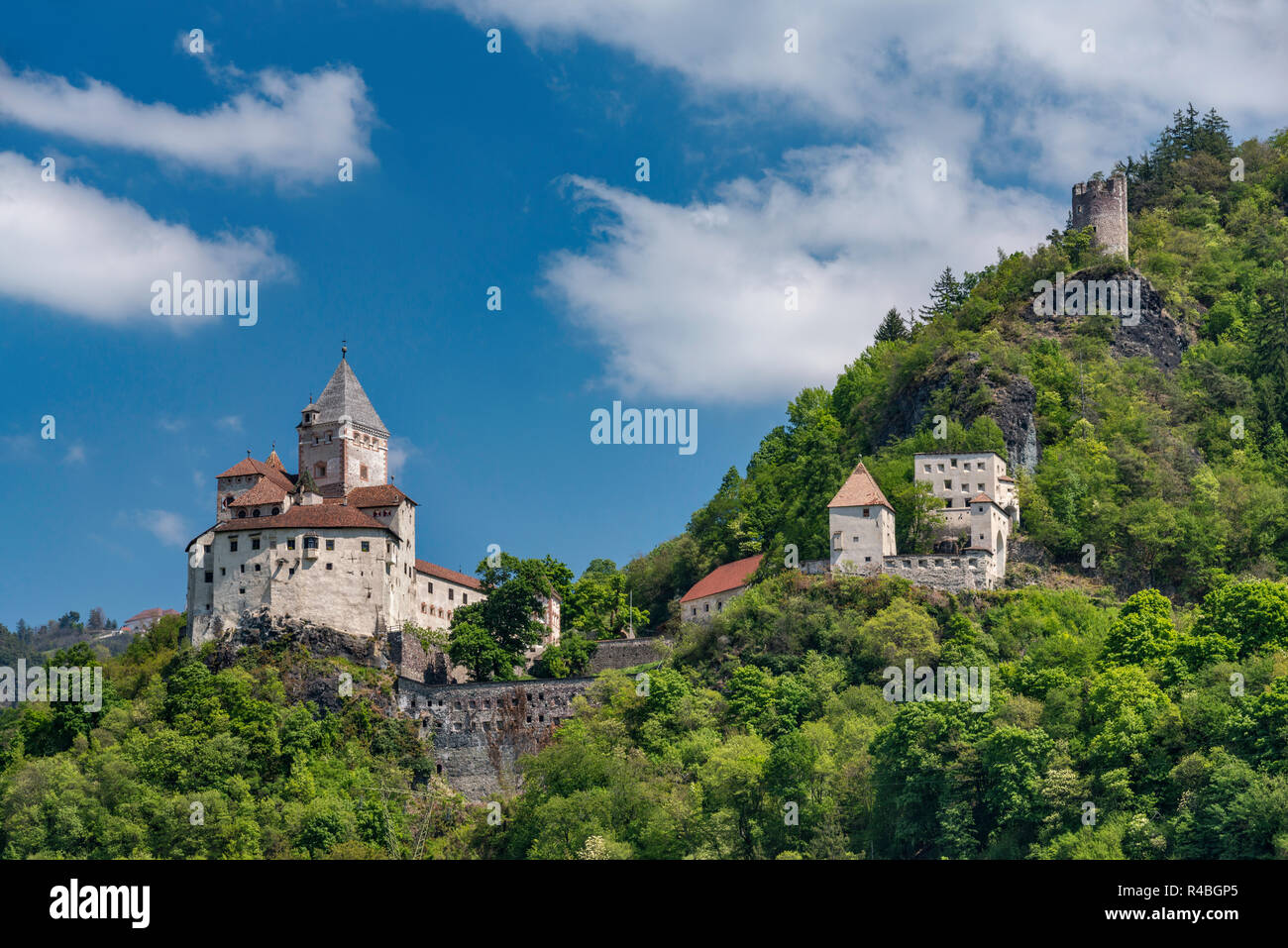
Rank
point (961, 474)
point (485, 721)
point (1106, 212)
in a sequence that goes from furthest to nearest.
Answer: point (1106, 212) → point (961, 474) → point (485, 721)

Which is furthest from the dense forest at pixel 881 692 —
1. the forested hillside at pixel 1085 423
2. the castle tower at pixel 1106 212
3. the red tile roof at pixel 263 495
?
the red tile roof at pixel 263 495

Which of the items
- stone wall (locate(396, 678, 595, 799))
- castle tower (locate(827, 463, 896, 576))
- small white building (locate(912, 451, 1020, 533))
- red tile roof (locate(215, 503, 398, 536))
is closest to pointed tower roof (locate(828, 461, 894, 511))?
castle tower (locate(827, 463, 896, 576))

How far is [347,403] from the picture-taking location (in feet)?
304

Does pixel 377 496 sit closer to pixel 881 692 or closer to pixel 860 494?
pixel 860 494

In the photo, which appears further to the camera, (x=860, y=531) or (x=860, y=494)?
(x=860, y=494)

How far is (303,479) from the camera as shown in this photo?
291 feet

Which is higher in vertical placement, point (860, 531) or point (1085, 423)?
point (1085, 423)

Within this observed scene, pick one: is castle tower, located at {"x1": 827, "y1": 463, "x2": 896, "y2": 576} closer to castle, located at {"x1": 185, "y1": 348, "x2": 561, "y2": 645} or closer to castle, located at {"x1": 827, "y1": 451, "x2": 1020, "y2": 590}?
castle, located at {"x1": 827, "y1": 451, "x2": 1020, "y2": 590}

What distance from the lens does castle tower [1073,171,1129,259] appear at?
113938mm

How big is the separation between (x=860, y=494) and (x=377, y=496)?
24764 mm

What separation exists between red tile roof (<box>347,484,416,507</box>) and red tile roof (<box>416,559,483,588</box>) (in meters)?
3.65

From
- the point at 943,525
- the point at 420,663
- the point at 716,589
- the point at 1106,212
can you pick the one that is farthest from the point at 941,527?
the point at 1106,212

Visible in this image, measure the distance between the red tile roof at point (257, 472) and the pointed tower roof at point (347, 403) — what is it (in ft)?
15.0
